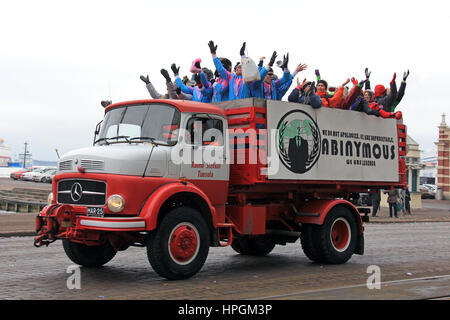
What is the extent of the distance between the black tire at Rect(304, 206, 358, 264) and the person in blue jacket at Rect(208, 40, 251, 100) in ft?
9.31

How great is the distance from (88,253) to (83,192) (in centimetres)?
166

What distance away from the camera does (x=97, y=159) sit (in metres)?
8.76

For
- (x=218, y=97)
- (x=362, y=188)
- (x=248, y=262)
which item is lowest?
(x=248, y=262)

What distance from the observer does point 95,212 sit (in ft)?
28.1

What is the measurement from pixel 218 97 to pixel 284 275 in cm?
377

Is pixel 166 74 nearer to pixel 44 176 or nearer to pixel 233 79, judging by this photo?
pixel 233 79

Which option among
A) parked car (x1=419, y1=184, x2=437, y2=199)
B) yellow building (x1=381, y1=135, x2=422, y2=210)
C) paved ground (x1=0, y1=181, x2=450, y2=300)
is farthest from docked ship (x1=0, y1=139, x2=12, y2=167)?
paved ground (x1=0, y1=181, x2=450, y2=300)

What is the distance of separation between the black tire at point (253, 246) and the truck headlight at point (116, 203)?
445cm

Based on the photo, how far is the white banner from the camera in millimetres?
10469

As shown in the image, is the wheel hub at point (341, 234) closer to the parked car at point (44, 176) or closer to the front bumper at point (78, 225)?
the front bumper at point (78, 225)

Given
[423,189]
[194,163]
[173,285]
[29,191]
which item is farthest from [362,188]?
[423,189]

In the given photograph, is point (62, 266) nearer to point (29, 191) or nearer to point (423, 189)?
point (29, 191)

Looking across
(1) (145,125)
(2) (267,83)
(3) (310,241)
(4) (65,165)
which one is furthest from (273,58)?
(4) (65,165)

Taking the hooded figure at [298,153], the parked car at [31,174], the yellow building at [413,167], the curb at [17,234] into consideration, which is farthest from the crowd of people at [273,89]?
the parked car at [31,174]
